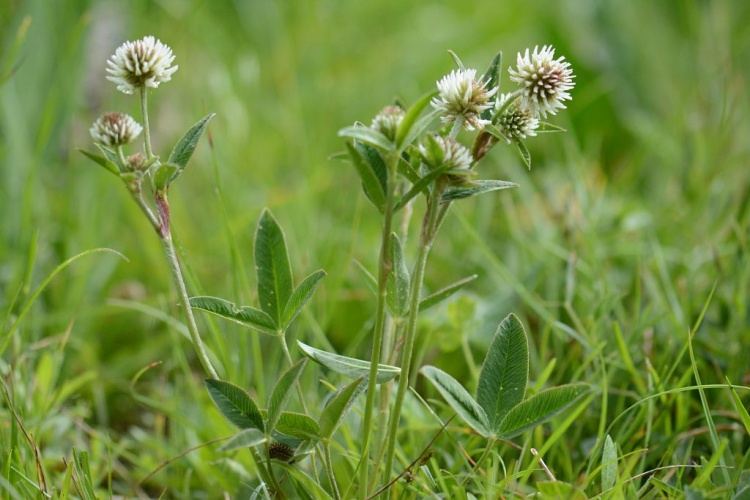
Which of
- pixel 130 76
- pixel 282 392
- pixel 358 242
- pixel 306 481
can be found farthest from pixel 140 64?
pixel 358 242

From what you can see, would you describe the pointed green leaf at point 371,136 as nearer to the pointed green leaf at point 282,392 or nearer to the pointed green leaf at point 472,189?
the pointed green leaf at point 472,189

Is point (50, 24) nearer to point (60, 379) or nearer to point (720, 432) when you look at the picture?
point (60, 379)

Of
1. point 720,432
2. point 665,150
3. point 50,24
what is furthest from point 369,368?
point 50,24

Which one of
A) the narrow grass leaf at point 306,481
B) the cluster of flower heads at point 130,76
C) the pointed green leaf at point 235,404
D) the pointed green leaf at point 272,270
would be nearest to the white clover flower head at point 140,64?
the cluster of flower heads at point 130,76

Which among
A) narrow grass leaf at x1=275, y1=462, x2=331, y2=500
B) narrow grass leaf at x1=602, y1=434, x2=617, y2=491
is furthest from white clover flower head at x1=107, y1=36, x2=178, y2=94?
narrow grass leaf at x1=602, y1=434, x2=617, y2=491

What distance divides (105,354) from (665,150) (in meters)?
1.34

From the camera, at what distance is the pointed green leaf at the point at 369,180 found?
2.18 feet

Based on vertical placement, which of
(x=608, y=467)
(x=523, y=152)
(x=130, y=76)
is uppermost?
(x=130, y=76)

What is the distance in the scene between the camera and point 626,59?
2230 mm

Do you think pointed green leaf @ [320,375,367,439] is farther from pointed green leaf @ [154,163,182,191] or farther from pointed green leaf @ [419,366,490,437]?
pointed green leaf @ [154,163,182,191]

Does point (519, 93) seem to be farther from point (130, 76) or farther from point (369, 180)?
point (130, 76)

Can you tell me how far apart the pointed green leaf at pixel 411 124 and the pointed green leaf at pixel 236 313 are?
255 mm

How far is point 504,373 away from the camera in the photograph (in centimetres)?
80

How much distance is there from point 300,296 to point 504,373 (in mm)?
228
